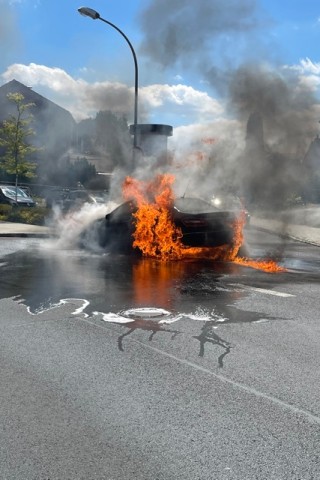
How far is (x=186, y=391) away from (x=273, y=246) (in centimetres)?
1281

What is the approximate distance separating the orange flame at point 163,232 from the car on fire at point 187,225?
5.4 inches

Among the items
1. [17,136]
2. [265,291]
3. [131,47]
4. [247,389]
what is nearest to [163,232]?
[265,291]

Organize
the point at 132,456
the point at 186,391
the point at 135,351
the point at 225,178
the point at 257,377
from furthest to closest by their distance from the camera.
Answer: the point at 225,178 → the point at 135,351 → the point at 257,377 → the point at 186,391 → the point at 132,456

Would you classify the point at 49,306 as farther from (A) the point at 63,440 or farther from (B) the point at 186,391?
(A) the point at 63,440

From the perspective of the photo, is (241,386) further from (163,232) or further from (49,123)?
(49,123)

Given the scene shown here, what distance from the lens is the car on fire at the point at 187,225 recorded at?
11781 millimetres

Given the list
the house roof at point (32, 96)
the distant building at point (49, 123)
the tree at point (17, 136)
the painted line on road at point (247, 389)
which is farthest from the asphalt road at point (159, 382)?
the house roof at point (32, 96)

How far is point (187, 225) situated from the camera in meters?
11.7

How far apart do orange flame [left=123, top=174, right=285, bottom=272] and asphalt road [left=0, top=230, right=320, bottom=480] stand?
11.5 feet

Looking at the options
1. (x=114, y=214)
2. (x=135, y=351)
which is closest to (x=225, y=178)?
(x=114, y=214)

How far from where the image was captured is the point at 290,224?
24.4m

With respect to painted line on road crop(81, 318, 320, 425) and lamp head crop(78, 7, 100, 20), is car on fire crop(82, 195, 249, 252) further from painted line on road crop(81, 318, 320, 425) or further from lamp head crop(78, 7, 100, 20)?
lamp head crop(78, 7, 100, 20)

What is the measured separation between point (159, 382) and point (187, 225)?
7630mm

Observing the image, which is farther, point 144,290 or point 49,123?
point 49,123
